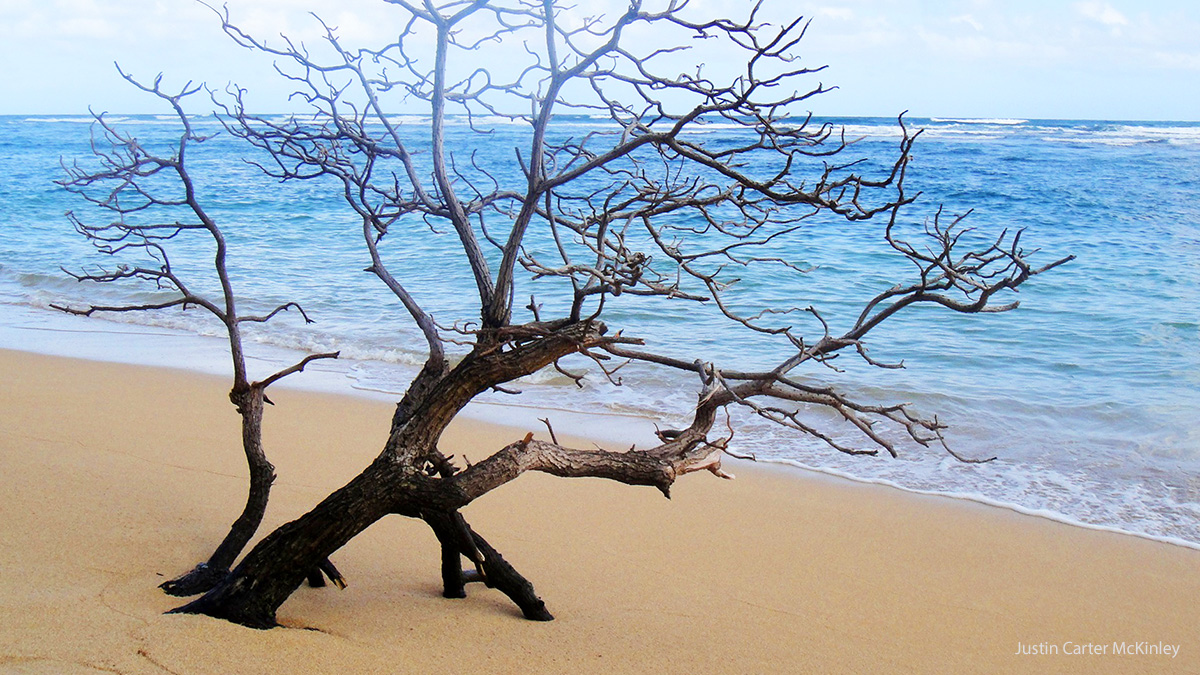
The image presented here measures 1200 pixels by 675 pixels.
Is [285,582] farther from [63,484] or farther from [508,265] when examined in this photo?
[63,484]

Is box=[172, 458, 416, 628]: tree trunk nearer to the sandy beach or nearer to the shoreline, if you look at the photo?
the sandy beach

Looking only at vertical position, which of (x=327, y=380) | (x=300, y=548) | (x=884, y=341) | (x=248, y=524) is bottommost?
(x=327, y=380)

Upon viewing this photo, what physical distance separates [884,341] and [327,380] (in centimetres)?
503

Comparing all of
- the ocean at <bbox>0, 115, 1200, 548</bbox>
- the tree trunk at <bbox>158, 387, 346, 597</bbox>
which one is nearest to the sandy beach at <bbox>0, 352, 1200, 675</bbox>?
the tree trunk at <bbox>158, 387, 346, 597</bbox>

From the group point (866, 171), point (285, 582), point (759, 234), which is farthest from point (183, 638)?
point (866, 171)

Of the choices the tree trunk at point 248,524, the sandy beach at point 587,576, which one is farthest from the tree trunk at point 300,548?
the tree trunk at point 248,524

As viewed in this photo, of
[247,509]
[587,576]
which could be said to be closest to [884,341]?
[587,576]

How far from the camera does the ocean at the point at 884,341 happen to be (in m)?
5.30

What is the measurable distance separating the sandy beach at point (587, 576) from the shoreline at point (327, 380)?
131 mm

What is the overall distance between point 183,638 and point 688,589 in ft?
6.02

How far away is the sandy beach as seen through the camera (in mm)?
2570

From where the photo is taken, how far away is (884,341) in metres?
8.28

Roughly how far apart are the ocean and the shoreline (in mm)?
30

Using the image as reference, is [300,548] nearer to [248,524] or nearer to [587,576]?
[248,524]
